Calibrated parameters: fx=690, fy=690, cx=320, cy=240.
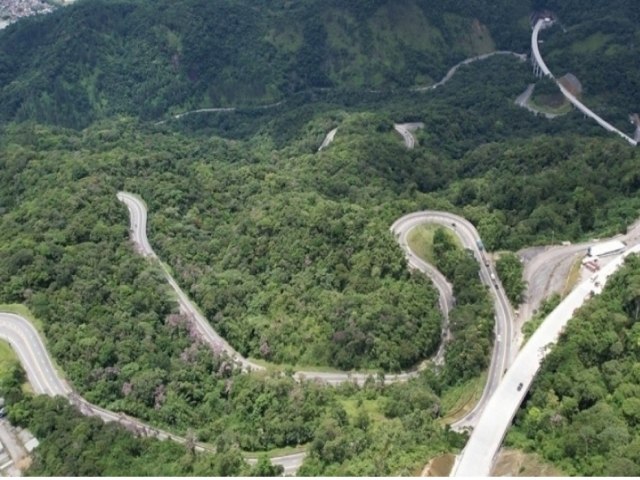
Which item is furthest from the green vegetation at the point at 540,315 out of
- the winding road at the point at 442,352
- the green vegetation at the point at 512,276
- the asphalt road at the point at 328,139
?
the asphalt road at the point at 328,139

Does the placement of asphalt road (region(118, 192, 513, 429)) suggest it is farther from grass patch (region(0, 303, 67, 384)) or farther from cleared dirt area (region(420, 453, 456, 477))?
A: grass patch (region(0, 303, 67, 384))

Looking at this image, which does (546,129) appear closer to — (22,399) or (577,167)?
(577,167)

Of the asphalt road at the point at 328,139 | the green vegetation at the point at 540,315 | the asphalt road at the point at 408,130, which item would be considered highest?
the green vegetation at the point at 540,315

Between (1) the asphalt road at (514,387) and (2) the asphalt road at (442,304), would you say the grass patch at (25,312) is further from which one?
(1) the asphalt road at (514,387)

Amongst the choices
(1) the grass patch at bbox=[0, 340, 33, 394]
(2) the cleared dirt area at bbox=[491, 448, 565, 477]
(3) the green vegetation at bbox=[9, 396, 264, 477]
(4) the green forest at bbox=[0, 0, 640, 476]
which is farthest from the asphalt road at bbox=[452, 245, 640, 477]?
(1) the grass patch at bbox=[0, 340, 33, 394]

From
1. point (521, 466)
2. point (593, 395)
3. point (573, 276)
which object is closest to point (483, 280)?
point (573, 276)

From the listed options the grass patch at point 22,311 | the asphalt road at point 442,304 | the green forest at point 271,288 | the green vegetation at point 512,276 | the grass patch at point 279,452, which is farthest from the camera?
the grass patch at point 22,311
